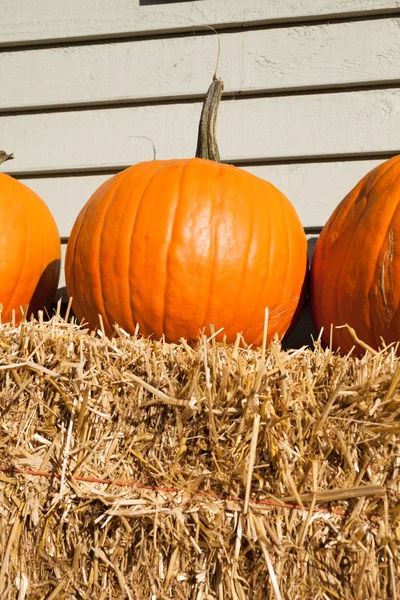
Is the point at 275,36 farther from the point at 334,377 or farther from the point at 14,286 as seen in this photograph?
the point at 334,377

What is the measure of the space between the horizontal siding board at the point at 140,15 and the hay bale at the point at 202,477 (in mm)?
1703

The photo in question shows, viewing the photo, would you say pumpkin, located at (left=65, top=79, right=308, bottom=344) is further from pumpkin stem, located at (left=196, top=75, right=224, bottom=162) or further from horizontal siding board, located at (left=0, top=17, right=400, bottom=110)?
horizontal siding board, located at (left=0, top=17, right=400, bottom=110)

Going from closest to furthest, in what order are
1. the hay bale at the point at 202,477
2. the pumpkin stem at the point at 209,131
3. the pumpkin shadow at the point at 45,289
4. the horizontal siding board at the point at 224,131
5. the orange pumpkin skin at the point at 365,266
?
the hay bale at the point at 202,477 < the orange pumpkin skin at the point at 365,266 < the pumpkin stem at the point at 209,131 < the pumpkin shadow at the point at 45,289 < the horizontal siding board at the point at 224,131

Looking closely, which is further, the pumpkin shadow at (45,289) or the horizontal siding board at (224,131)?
the horizontal siding board at (224,131)

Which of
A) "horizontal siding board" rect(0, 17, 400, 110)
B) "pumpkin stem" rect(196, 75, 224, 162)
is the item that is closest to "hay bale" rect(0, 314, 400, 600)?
"pumpkin stem" rect(196, 75, 224, 162)

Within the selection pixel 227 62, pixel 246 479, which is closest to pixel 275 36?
pixel 227 62

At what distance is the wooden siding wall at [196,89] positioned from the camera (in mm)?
2373

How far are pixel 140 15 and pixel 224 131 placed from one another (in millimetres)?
634

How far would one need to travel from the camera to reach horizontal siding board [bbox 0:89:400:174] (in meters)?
2.36

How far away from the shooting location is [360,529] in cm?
112

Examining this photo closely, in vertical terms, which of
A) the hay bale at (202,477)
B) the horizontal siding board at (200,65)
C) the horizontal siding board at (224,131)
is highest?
the horizontal siding board at (200,65)

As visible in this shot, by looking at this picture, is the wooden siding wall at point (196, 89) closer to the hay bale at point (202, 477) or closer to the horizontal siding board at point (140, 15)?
the horizontal siding board at point (140, 15)

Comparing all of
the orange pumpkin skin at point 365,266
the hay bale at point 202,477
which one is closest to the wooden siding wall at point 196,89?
the orange pumpkin skin at point 365,266

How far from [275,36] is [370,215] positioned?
1.17m
